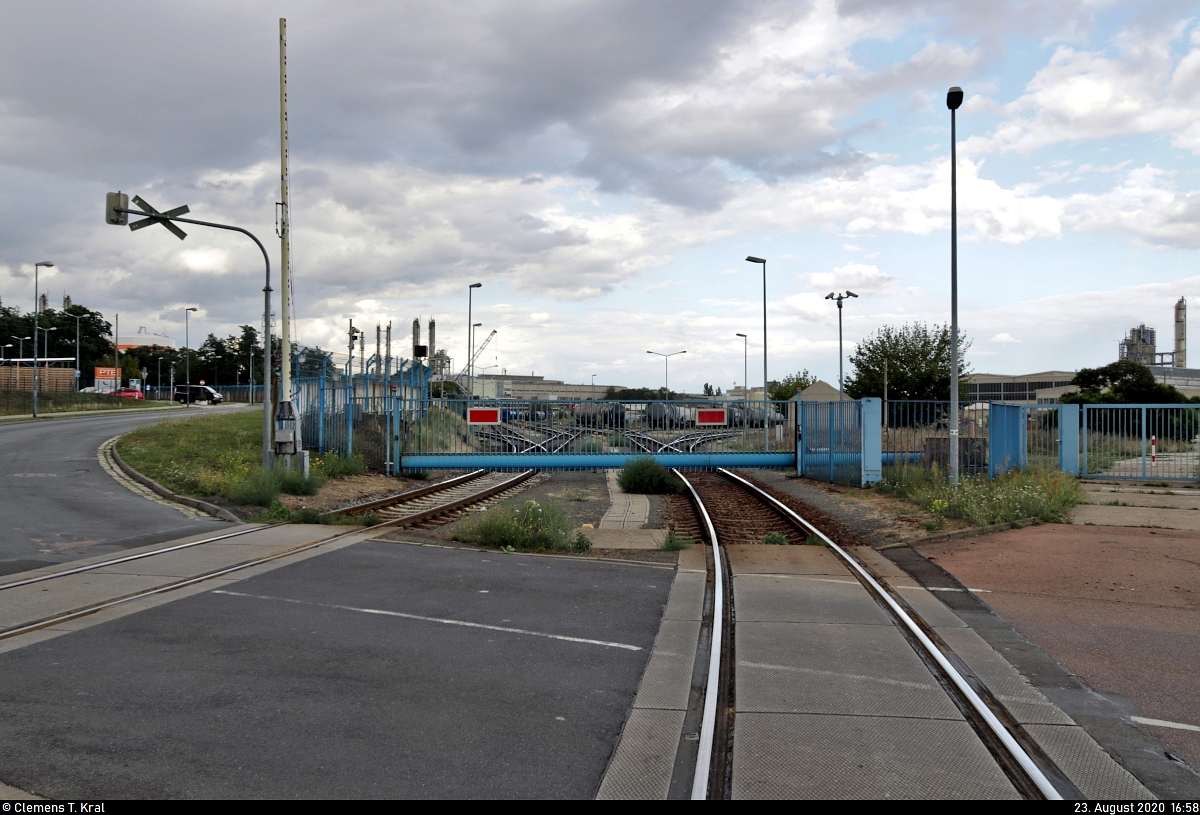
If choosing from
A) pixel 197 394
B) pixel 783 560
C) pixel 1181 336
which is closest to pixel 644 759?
pixel 783 560

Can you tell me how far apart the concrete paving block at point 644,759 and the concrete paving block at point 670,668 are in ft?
0.78

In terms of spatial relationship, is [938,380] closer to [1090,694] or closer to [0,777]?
[1090,694]

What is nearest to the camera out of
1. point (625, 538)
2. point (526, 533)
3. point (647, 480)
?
point (526, 533)

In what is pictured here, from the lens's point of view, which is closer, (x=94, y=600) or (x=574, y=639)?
(x=574, y=639)

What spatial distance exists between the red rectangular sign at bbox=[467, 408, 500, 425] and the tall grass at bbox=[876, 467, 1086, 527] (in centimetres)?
961

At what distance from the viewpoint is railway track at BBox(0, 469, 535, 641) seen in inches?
320

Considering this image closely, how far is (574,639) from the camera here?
23.8 feet

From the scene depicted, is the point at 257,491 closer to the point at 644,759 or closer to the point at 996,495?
the point at 644,759

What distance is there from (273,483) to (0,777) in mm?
13059

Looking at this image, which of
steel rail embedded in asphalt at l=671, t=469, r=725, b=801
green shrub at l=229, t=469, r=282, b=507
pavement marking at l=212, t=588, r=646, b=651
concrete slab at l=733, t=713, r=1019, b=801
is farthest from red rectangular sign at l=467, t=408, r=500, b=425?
concrete slab at l=733, t=713, r=1019, b=801

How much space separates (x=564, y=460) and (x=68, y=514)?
459 inches

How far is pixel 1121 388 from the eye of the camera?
64312 millimetres

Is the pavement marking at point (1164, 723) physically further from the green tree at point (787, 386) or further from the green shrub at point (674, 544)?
the green tree at point (787, 386)
